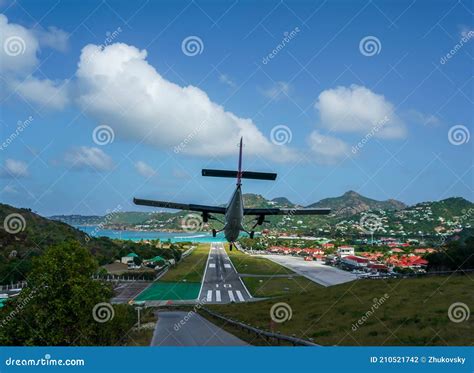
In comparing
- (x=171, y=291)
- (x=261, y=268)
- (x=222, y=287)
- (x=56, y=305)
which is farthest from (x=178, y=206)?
(x=261, y=268)

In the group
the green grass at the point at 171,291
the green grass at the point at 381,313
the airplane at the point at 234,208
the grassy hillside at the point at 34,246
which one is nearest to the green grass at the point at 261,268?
the grassy hillside at the point at 34,246

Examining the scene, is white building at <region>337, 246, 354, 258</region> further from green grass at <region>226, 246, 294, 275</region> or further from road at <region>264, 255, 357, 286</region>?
green grass at <region>226, 246, 294, 275</region>

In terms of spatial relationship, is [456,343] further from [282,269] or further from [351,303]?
[282,269]

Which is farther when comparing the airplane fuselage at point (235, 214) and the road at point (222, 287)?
the road at point (222, 287)

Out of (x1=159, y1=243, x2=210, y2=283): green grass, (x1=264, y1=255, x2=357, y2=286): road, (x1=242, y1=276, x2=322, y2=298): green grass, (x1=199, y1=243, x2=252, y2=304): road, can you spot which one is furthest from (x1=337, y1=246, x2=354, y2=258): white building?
(x1=159, y1=243, x2=210, y2=283): green grass

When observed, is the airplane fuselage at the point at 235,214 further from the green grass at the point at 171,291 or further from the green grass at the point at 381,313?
the green grass at the point at 171,291
